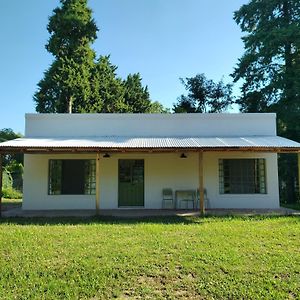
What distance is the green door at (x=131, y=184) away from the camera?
14.3 meters

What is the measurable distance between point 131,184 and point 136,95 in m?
22.2

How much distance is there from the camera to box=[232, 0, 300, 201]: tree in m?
20.5

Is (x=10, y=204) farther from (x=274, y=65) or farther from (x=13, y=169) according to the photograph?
(x=274, y=65)

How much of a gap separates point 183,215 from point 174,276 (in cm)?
584

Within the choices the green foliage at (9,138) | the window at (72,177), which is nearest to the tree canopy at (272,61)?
the window at (72,177)

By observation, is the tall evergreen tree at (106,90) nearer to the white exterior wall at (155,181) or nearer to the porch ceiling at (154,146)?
the white exterior wall at (155,181)

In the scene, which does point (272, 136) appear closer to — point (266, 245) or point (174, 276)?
point (266, 245)

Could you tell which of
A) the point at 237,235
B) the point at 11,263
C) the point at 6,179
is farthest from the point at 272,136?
the point at 6,179

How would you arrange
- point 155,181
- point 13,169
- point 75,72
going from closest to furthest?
point 155,181, point 75,72, point 13,169

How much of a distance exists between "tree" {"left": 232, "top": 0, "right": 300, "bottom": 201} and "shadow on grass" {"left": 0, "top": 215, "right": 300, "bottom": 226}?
10346 millimetres

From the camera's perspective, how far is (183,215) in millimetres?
12125

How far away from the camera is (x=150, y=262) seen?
22.6 feet

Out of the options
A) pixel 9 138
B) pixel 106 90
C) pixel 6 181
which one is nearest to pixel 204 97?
pixel 106 90

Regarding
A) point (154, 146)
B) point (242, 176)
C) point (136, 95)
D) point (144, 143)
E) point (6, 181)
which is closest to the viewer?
point (154, 146)
